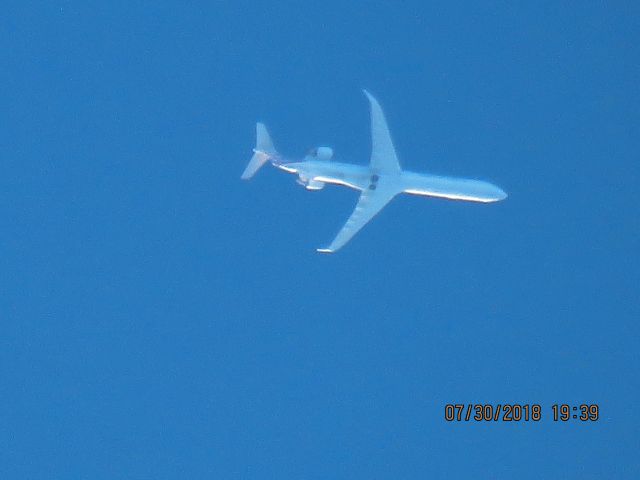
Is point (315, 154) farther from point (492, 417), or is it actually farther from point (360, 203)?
point (492, 417)

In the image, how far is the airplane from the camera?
81.4 ft

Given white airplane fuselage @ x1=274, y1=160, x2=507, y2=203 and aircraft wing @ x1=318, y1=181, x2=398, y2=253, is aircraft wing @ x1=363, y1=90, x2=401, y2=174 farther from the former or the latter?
aircraft wing @ x1=318, y1=181, x2=398, y2=253

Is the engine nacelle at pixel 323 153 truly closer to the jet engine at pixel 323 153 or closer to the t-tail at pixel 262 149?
the jet engine at pixel 323 153

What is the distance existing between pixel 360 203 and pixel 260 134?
4733 millimetres

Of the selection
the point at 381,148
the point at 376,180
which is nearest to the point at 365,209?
the point at 376,180

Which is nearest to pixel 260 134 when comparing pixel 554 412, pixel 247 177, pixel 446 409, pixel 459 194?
pixel 247 177

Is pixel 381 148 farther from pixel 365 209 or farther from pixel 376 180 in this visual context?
pixel 365 209

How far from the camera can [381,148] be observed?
2484 centimetres

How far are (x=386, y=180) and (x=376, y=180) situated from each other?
339mm

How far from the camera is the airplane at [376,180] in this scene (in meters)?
Result: 24.8

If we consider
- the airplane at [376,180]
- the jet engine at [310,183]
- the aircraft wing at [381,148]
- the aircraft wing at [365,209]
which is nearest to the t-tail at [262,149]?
the airplane at [376,180]

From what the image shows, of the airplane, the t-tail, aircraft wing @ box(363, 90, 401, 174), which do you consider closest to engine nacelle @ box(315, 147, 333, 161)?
the airplane

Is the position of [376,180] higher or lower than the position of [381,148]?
lower

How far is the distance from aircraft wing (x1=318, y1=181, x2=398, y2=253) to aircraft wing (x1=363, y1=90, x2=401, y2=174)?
573 millimetres
